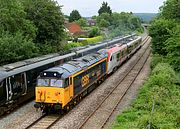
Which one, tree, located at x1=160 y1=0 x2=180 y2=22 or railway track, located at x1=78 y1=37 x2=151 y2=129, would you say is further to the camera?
tree, located at x1=160 y1=0 x2=180 y2=22

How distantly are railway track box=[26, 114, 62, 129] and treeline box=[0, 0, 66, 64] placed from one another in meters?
10.8

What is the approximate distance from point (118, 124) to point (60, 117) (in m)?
4.26

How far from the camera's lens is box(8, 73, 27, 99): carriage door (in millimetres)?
21328

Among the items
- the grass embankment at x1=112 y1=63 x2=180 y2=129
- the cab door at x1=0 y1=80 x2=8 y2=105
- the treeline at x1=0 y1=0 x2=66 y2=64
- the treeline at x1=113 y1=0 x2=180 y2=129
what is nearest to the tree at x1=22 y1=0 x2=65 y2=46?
the treeline at x1=0 y1=0 x2=66 y2=64

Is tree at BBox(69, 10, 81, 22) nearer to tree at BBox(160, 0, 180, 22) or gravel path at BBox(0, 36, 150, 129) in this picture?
tree at BBox(160, 0, 180, 22)

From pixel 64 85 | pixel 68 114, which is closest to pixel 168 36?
pixel 68 114

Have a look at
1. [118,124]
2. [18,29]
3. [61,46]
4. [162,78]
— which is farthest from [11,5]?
[118,124]

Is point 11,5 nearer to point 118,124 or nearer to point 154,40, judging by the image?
point 154,40

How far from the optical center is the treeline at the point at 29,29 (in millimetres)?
30766

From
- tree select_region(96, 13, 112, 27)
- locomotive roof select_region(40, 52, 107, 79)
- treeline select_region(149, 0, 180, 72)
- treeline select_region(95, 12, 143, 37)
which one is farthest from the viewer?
tree select_region(96, 13, 112, 27)

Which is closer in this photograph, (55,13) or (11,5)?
(11,5)

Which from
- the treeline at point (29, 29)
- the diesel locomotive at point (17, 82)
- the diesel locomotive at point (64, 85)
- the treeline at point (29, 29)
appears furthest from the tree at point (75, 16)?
the diesel locomotive at point (17, 82)

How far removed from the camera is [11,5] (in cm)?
3619

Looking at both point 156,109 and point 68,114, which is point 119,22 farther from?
point 156,109
